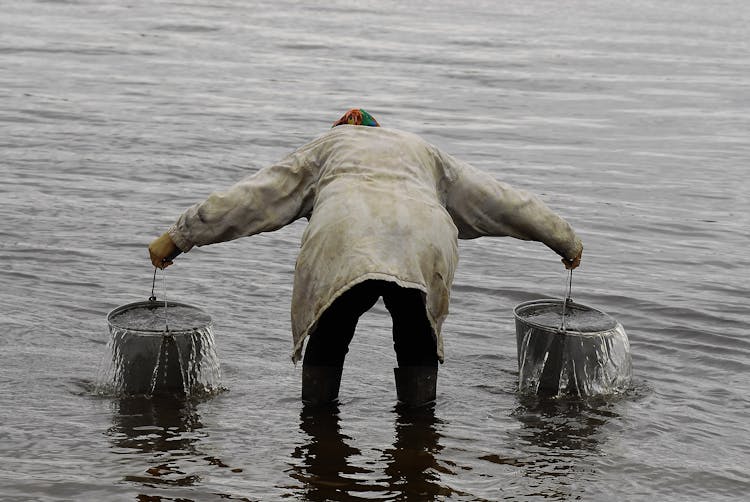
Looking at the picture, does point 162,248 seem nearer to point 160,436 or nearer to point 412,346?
point 160,436

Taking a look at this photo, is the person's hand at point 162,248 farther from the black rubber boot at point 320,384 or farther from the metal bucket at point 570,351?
the metal bucket at point 570,351

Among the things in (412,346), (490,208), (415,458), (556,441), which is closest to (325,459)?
(415,458)

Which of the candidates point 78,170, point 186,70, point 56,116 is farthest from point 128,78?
point 78,170

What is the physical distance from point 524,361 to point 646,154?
25.9 feet

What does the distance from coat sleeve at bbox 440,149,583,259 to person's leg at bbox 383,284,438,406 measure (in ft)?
1.55

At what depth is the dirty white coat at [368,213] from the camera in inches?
197

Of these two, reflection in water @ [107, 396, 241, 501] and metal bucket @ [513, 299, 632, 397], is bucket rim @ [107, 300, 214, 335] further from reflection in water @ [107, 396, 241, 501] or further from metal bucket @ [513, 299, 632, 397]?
metal bucket @ [513, 299, 632, 397]

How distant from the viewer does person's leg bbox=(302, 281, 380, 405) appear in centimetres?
521

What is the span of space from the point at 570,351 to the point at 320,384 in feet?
4.11

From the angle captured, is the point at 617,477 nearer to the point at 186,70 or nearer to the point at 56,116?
the point at 56,116

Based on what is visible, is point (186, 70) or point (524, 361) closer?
point (524, 361)

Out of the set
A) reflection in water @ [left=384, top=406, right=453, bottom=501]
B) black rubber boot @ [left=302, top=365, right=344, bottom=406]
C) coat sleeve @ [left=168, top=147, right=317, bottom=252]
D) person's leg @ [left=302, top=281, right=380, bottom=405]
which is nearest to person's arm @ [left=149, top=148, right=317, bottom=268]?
coat sleeve @ [left=168, top=147, right=317, bottom=252]

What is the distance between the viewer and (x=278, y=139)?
45.2 feet

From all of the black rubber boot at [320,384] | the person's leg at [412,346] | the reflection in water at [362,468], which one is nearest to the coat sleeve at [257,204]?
the person's leg at [412,346]
